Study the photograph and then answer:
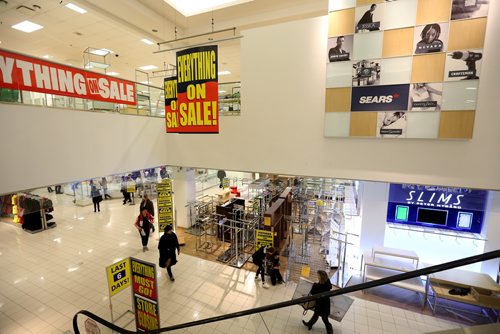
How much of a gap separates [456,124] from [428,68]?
3.82ft

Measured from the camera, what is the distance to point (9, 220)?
10922 mm

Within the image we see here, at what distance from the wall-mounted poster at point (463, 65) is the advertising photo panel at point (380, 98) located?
702mm

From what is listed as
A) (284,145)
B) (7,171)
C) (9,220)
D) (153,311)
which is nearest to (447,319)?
(284,145)

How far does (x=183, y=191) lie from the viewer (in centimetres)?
944

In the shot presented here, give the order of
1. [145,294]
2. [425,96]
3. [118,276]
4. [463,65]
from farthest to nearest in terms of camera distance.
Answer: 1. [118,276]
2. [425,96]
3. [145,294]
4. [463,65]

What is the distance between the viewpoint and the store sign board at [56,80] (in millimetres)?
3812

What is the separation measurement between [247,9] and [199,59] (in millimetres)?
4454

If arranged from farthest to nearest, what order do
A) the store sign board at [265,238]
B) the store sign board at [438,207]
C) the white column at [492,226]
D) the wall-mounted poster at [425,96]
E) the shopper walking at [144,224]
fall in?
the shopper walking at [144,224], the store sign board at [265,238], the store sign board at [438,207], the white column at [492,226], the wall-mounted poster at [425,96]

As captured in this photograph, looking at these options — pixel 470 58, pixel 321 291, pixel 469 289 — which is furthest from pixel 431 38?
pixel 469 289

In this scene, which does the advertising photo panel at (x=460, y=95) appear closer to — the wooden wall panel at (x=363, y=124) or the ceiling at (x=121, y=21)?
the wooden wall panel at (x=363, y=124)

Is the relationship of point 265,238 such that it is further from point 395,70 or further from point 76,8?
point 76,8

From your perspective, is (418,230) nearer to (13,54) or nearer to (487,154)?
(487,154)

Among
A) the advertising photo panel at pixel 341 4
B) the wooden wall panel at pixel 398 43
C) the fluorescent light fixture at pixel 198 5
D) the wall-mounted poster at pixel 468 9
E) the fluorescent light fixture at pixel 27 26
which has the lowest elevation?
the wooden wall panel at pixel 398 43

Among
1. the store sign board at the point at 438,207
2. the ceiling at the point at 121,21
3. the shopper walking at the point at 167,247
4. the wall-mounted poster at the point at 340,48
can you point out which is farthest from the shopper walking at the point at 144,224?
the store sign board at the point at 438,207
